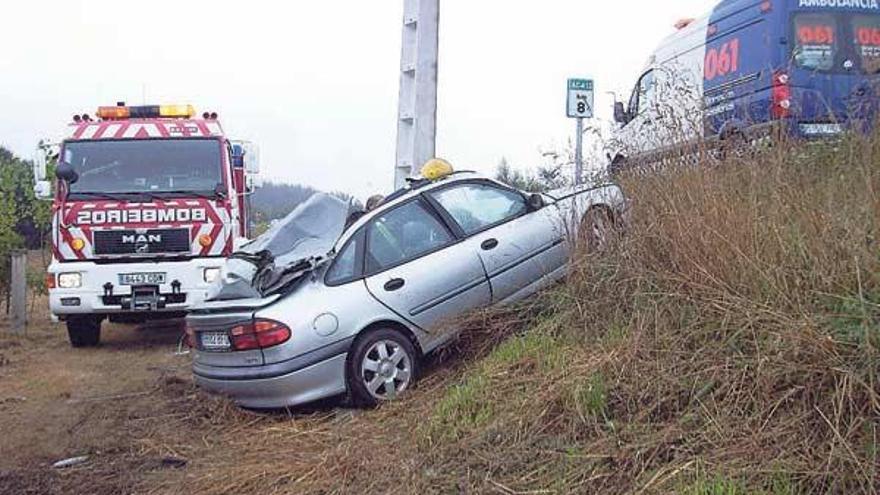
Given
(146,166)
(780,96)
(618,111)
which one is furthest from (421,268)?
(146,166)

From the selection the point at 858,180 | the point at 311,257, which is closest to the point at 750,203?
the point at 858,180

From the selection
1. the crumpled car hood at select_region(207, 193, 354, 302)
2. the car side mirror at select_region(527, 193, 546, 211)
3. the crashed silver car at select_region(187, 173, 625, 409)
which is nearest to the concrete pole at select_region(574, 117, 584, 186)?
the crashed silver car at select_region(187, 173, 625, 409)

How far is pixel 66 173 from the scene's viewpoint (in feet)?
35.1

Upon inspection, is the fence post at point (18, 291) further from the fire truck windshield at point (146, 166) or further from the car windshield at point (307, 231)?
the car windshield at point (307, 231)

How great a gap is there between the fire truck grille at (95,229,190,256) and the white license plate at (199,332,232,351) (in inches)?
151

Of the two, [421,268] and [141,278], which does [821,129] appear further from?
[141,278]

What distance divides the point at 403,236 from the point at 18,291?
24.5 ft

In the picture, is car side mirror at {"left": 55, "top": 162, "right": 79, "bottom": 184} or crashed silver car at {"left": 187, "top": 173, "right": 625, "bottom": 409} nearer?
crashed silver car at {"left": 187, "top": 173, "right": 625, "bottom": 409}

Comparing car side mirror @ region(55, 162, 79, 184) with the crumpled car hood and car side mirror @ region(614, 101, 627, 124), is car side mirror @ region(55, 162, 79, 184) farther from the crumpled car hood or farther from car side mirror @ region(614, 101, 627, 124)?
car side mirror @ region(614, 101, 627, 124)

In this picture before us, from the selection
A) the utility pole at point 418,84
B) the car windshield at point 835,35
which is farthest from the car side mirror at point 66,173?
the car windshield at point 835,35

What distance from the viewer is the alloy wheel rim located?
6.88m

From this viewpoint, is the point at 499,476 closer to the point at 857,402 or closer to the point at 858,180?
the point at 857,402

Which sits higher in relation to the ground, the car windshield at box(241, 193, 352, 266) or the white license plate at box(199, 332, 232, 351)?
the car windshield at box(241, 193, 352, 266)

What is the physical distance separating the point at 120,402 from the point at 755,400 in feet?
Answer: 19.0
